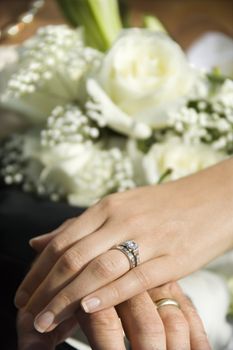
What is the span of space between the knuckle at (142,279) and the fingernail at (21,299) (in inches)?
5.0

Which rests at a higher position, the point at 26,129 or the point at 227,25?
the point at 26,129

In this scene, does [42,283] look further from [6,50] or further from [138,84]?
[6,50]

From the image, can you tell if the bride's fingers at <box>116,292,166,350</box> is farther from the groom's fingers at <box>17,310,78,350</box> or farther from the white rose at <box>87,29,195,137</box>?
the white rose at <box>87,29,195,137</box>

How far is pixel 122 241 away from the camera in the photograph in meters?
0.60

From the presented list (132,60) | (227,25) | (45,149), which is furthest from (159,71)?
(227,25)

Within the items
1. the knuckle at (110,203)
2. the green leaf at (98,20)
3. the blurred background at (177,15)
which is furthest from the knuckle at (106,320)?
the blurred background at (177,15)

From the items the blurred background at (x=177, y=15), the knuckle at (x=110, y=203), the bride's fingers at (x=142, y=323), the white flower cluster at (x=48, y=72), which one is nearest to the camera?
the bride's fingers at (x=142, y=323)

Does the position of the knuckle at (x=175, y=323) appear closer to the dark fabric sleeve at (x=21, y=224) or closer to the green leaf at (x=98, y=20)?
the dark fabric sleeve at (x=21, y=224)

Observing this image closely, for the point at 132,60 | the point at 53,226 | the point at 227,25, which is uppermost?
the point at 132,60

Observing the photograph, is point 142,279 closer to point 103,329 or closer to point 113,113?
point 103,329

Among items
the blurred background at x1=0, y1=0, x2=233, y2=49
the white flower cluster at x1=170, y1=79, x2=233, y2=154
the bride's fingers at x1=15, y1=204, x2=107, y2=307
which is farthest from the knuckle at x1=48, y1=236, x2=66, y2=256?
the blurred background at x1=0, y1=0, x2=233, y2=49

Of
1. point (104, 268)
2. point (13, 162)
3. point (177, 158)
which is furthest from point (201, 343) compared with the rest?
point (13, 162)

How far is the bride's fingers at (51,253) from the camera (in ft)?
1.99

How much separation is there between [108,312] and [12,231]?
0.23m
